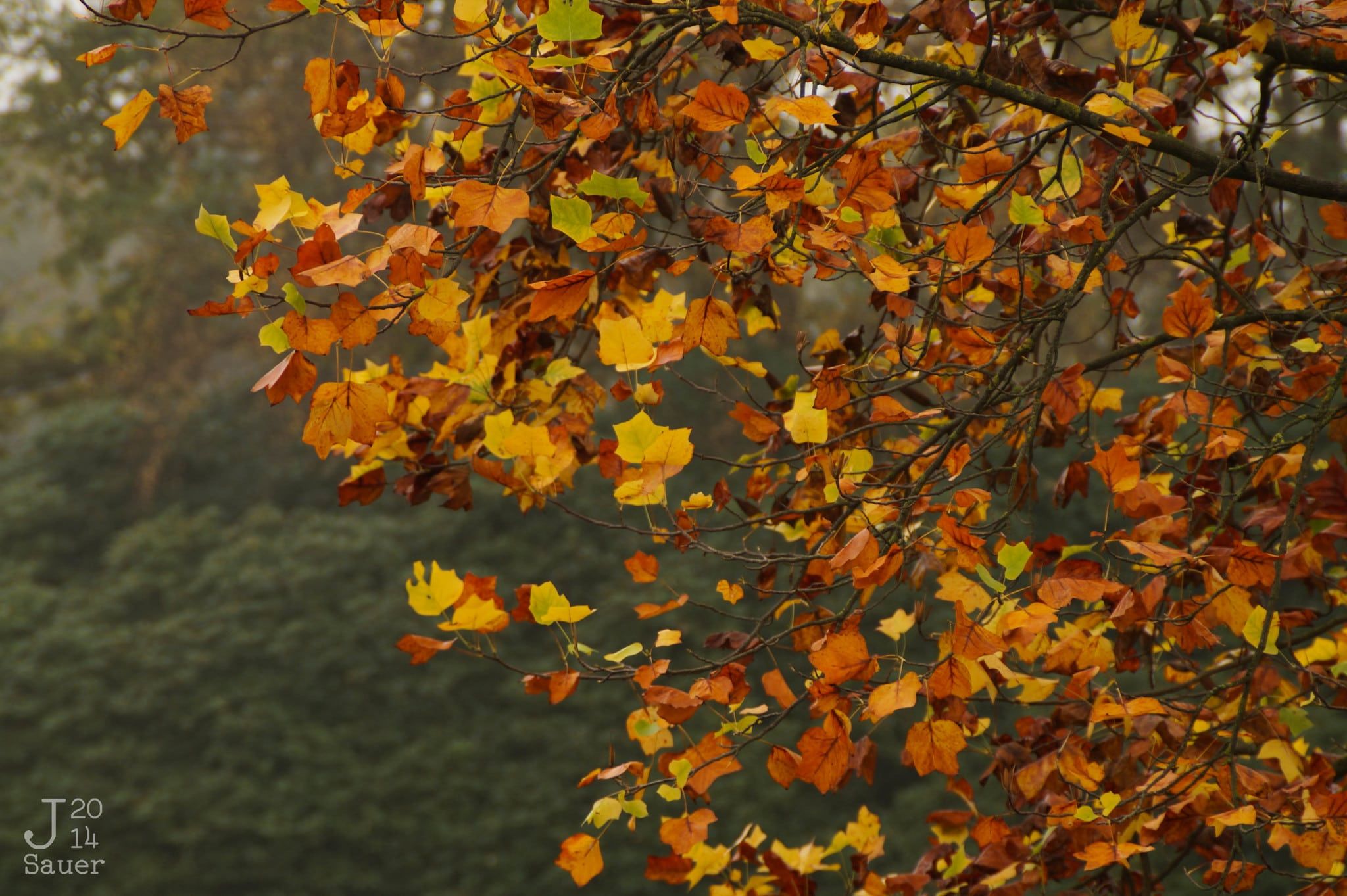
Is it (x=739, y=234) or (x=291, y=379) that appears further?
(x=739, y=234)

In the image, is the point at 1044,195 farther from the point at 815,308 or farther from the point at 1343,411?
the point at 815,308

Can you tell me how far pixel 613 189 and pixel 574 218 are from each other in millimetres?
53

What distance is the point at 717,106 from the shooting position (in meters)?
1.13

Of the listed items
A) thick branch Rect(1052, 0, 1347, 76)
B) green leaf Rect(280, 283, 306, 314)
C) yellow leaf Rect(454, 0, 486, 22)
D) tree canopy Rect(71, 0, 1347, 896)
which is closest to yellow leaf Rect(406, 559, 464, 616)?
tree canopy Rect(71, 0, 1347, 896)

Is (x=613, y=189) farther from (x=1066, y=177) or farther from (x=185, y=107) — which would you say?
(x=1066, y=177)

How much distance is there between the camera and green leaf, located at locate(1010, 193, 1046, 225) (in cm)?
130

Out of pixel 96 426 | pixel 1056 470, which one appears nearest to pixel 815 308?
pixel 1056 470

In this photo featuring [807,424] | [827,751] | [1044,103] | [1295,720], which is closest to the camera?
[827,751]

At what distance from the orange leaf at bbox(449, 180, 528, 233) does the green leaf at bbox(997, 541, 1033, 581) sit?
1.76ft

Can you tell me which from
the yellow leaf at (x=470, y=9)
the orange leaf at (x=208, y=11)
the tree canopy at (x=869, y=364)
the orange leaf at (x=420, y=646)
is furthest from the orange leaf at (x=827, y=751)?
the orange leaf at (x=208, y=11)
